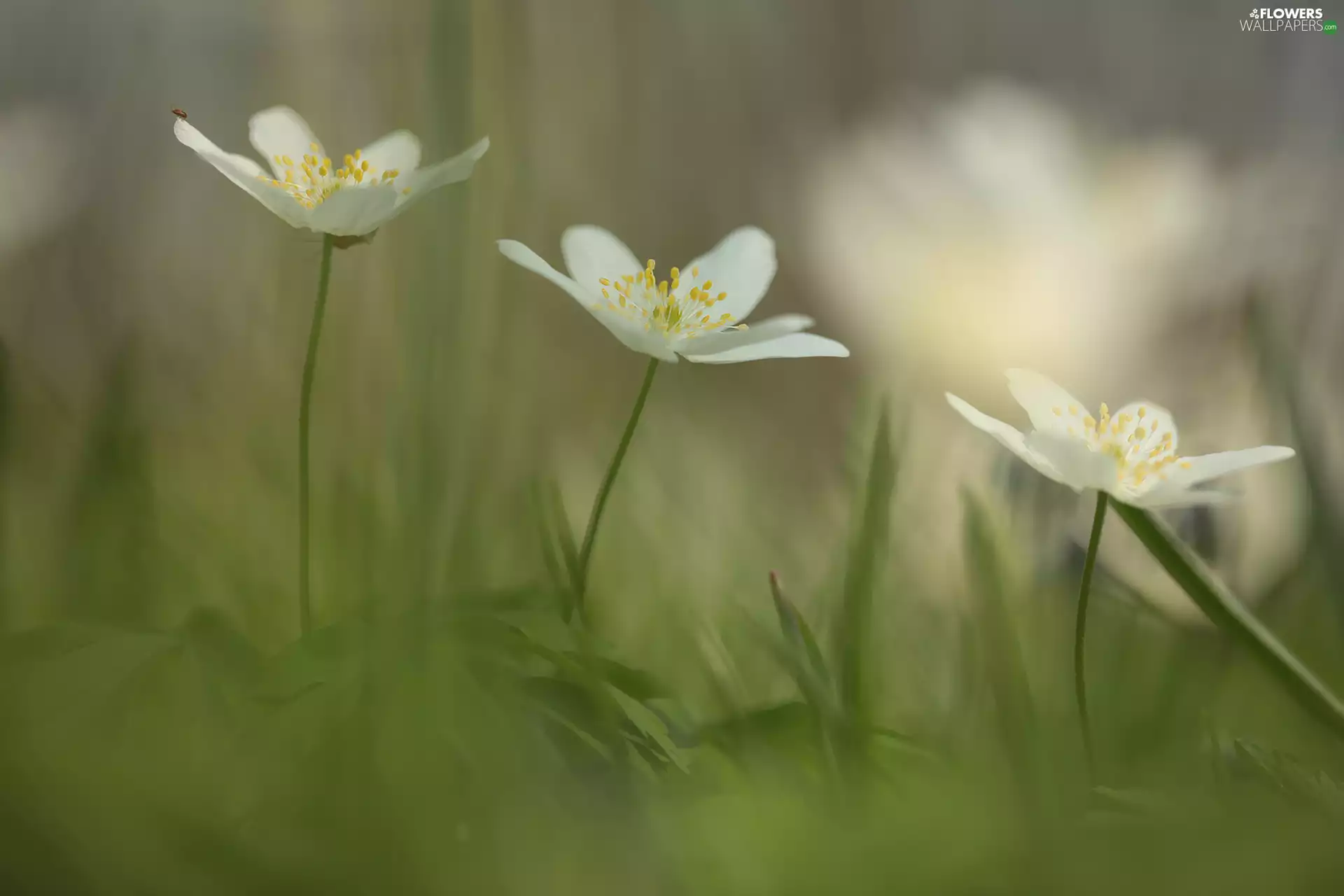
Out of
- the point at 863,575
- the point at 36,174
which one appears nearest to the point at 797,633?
the point at 863,575

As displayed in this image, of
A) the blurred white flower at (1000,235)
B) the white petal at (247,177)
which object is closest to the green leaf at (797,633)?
the white petal at (247,177)

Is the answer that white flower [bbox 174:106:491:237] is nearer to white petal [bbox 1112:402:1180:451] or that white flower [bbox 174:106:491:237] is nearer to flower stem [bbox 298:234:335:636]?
flower stem [bbox 298:234:335:636]

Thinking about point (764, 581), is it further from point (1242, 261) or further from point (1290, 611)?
point (1242, 261)

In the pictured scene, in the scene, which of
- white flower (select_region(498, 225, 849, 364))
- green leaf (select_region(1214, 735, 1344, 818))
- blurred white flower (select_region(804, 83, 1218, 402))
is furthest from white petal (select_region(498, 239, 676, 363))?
blurred white flower (select_region(804, 83, 1218, 402))

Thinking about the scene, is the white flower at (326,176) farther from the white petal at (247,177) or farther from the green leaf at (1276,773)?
the green leaf at (1276,773)

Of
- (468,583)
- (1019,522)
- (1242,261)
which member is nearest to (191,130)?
(468,583)
